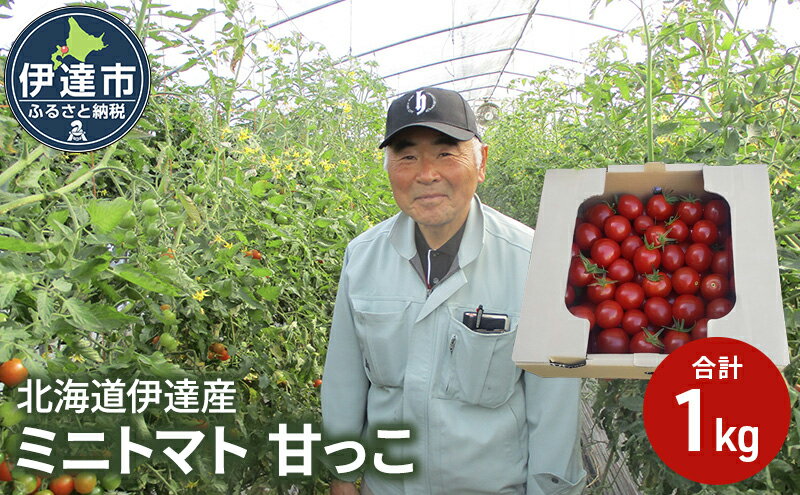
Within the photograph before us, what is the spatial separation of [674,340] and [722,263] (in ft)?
0.53

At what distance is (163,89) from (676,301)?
1253mm

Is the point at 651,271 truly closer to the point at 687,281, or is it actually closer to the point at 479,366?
the point at 687,281

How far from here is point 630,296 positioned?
100 centimetres

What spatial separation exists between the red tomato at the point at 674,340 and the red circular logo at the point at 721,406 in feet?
0.10

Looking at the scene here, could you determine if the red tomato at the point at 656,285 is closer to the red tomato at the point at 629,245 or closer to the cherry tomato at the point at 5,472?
the red tomato at the point at 629,245

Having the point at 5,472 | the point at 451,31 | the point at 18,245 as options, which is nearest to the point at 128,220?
the point at 18,245

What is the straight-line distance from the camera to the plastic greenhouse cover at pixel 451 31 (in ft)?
23.6

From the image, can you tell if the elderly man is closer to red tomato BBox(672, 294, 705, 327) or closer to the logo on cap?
the logo on cap

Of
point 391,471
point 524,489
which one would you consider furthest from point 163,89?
point 524,489

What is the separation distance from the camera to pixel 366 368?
158cm

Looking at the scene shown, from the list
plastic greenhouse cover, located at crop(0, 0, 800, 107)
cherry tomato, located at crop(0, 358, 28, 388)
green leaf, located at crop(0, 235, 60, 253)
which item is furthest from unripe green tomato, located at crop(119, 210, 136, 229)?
plastic greenhouse cover, located at crop(0, 0, 800, 107)

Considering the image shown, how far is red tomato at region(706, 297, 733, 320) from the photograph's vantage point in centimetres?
94

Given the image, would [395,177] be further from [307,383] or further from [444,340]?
[307,383]

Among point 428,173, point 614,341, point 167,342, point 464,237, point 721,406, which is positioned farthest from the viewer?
point 464,237
